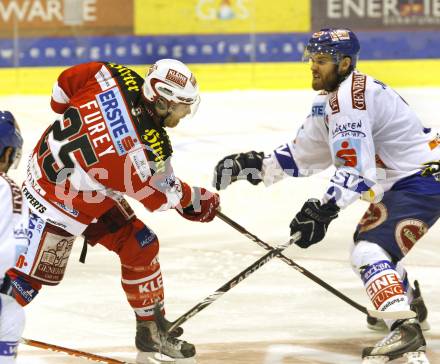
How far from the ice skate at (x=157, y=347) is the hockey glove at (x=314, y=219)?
606 mm

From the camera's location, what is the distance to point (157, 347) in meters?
4.59

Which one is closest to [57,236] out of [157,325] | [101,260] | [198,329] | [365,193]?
[157,325]

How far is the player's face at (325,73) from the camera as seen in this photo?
183 inches

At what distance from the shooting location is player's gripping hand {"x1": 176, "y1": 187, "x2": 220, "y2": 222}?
4617 millimetres

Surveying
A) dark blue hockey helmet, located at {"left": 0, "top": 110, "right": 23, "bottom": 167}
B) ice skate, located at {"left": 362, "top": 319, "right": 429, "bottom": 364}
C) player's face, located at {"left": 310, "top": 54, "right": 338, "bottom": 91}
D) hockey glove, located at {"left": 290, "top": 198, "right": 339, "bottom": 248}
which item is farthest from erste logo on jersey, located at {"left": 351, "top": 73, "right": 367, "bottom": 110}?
dark blue hockey helmet, located at {"left": 0, "top": 110, "right": 23, "bottom": 167}

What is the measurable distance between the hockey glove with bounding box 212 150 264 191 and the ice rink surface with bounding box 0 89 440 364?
578mm

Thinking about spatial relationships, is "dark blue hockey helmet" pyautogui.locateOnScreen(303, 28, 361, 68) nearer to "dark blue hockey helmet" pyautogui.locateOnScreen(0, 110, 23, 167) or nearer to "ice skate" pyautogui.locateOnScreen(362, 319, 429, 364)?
"ice skate" pyautogui.locateOnScreen(362, 319, 429, 364)

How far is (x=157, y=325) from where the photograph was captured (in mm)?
4613

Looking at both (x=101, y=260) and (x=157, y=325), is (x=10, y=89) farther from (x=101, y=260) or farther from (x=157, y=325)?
(x=157, y=325)

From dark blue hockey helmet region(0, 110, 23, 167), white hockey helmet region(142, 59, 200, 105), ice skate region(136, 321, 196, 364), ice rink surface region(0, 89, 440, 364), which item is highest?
dark blue hockey helmet region(0, 110, 23, 167)

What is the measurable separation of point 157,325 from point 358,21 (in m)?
6.25

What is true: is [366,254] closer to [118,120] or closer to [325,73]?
[325,73]

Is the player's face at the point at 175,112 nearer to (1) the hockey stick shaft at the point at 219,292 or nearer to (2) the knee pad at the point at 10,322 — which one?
(1) the hockey stick shaft at the point at 219,292

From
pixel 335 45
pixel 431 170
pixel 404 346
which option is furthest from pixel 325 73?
pixel 404 346
